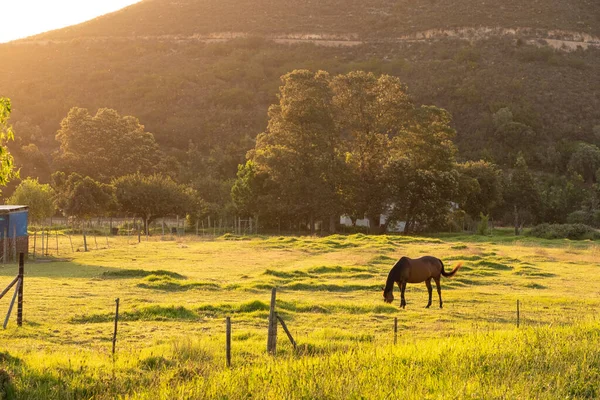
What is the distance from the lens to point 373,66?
141875mm

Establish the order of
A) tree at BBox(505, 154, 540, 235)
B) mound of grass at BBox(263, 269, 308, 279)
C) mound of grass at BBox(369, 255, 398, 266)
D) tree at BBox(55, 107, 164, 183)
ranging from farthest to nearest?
tree at BBox(55, 107, 164, 183) → tree at BBox(505, 154, 540, 235) → mound of grass at BBox(369, 255, 398, 266) → mound of grass at BBox(263, 269, 308, 279)

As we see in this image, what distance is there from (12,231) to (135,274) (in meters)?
11.2

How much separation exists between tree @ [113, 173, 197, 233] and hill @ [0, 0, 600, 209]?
88.2 feet

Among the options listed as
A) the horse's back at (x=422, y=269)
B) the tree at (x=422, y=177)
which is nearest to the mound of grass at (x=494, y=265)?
the horse's back at (x=422, y=269)

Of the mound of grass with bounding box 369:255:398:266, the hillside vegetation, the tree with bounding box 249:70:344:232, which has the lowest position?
the mound of grass with bounding box 369:255:398:266

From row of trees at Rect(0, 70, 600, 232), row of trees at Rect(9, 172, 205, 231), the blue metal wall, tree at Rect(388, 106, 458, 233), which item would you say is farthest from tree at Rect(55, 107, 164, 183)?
the blue metal wall

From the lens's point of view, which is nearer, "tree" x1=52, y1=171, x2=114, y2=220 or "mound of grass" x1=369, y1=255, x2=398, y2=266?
"mound of grass" x1=369, y1=255, x2=398, y2=266

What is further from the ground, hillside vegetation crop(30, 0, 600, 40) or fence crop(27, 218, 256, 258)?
hillside vegetation crop(30, 0, 600, 40)

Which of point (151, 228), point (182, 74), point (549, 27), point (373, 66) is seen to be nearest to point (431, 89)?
point (373, 66)

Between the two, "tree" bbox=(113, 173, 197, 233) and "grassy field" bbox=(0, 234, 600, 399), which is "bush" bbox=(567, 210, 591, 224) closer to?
"grassy field" bbox=(0, 234, 600, 399)

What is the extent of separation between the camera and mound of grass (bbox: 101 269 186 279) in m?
30.5

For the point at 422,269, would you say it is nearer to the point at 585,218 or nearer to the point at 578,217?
the point at 578,217

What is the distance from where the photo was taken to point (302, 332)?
58.8ft

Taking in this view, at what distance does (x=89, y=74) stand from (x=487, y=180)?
104 metres
